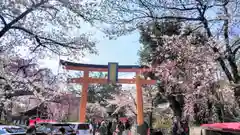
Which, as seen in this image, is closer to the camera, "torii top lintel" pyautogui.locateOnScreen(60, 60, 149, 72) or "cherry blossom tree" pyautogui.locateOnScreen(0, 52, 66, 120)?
"cherry blossom tree" pyautogui.locateOnScreen(0, 52, 66, 120)

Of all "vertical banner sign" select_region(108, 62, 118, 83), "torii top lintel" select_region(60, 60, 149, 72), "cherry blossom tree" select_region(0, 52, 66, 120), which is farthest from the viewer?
"torii top lintel" select_region(60, 60, 149, 72)

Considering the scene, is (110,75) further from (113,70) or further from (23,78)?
(23,78)

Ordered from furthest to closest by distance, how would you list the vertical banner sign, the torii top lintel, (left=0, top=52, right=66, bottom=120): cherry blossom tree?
1. the torii top lintel
2. the vertical banner sign
3. (left=0, top=52, right=66, bottom=120): cherry blossom tree

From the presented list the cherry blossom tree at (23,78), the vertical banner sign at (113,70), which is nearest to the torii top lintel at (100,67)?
the vertical banner sign at (113,70)

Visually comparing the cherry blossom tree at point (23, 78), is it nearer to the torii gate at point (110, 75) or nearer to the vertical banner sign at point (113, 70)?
the torii gate at point (110, 75)

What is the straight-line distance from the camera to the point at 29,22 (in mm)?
10305

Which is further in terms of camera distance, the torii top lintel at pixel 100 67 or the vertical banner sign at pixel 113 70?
the torii top lintel at pixel 100 67

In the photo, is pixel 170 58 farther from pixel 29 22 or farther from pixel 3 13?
pixel 3 13

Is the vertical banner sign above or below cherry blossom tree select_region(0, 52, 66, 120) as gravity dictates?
above

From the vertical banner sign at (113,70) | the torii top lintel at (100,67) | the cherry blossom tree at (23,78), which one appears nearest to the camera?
the cherry blossom tree at (23,78)

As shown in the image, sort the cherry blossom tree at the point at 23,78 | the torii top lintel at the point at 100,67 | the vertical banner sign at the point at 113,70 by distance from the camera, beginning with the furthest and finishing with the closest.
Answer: the torii top lintel at the point at 100,67 → the vertical banner sign at the point at 113,70 → the cherry blossom tree at the point at 23,78

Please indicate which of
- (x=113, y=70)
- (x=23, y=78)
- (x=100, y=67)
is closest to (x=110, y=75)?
(x=113, y=70)

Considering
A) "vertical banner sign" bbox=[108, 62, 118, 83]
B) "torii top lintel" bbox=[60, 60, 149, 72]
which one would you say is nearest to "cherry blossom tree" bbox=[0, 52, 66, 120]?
"torii top lintel" bbox=[60, 60, 149, 72]

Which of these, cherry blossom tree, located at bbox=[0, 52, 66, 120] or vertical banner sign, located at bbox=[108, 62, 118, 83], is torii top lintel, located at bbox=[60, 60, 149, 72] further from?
cherry blossom tree, located at bbox=[0, 52, 66, 120]
